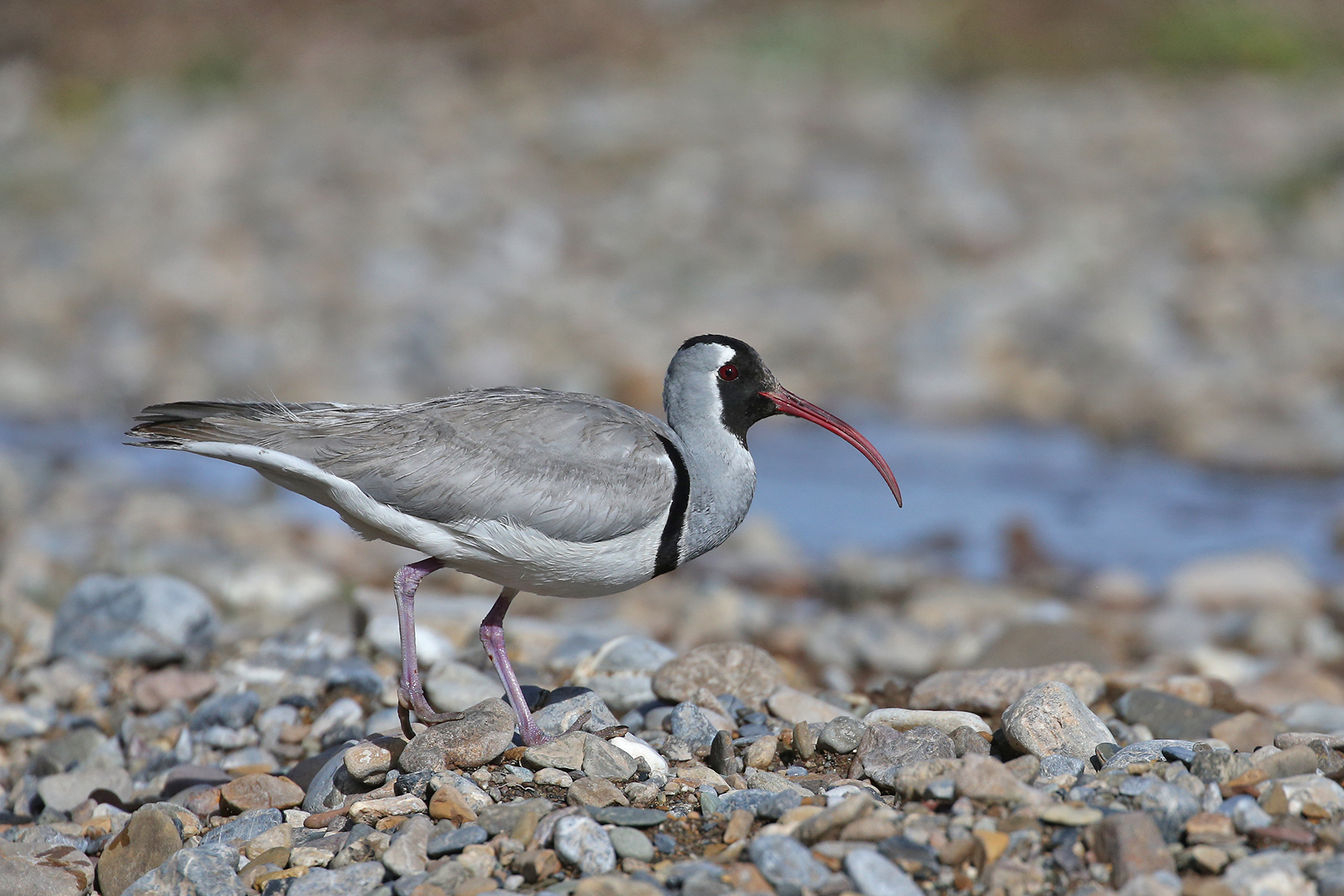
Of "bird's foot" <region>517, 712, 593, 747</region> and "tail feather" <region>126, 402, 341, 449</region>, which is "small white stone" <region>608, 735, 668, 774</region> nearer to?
"bird's foot" <region>517, 712, 593, 747</region>

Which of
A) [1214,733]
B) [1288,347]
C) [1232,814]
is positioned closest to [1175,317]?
[1288,347]

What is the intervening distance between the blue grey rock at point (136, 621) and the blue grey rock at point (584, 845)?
3737 mm

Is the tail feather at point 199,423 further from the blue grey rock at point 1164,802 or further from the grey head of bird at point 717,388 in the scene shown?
the blue grey rock at point 1164,802

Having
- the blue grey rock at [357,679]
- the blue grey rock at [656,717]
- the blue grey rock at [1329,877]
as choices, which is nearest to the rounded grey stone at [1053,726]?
the blue grey rock at [1329,877]

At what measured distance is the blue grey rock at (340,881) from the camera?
15.0 feet

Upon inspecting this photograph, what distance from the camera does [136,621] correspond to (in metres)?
7.57

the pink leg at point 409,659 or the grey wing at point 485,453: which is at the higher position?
the grey wing at point 485,453

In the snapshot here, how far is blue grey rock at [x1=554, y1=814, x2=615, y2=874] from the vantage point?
14.7 ft

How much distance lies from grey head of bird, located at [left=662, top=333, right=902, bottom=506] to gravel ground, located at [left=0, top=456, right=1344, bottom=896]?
1.17 meters

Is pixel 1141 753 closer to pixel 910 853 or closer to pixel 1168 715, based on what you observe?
pixel 910 853

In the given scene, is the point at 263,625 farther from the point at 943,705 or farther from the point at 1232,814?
the point at 1232,814

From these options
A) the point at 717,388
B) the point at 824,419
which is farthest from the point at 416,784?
the point at 824,419

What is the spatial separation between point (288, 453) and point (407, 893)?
1.91m

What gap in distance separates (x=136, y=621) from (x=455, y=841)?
3.61m
